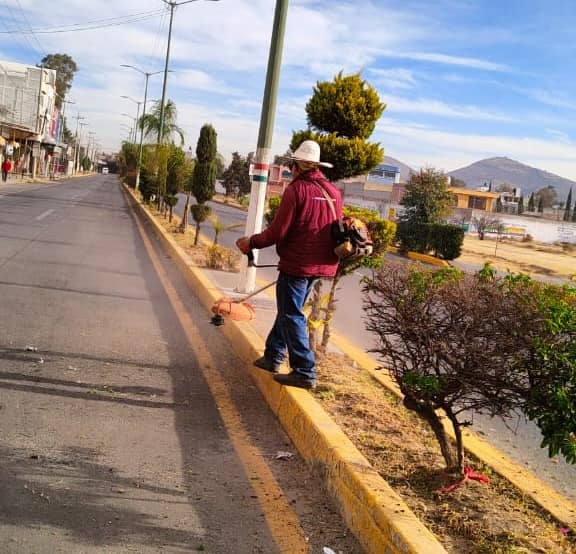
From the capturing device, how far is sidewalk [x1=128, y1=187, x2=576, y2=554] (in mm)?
3094

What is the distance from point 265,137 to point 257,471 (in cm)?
660

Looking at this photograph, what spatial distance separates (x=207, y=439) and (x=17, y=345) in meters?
2.56

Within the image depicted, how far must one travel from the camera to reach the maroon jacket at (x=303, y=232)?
16.8 feet

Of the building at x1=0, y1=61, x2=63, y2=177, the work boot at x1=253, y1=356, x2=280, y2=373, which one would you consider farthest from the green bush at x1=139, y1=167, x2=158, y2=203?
the building at x1=0, y1=61, x2=63, y2=177

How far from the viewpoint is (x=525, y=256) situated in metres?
38.9

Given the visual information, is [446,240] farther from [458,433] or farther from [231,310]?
[458,433]

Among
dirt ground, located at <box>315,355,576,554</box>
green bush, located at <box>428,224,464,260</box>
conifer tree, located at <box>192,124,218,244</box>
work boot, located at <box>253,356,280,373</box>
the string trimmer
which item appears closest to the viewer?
dirt ground, located at <box>315,355,576,554</box>

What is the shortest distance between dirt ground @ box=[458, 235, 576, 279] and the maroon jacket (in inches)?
768

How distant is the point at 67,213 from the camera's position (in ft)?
84.7

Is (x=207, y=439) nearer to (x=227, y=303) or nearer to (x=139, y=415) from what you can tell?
(x=139, y=415)

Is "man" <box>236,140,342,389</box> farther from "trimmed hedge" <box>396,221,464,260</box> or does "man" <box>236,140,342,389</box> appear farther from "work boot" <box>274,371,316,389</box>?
"trimmed hedge" <box>396,221,464,260</box>

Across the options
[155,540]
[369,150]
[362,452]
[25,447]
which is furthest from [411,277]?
[369,150]

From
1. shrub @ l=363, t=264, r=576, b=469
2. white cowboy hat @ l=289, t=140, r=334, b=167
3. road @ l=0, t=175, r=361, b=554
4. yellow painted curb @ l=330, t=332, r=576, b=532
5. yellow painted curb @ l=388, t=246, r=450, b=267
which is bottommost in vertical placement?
yellow painted curb @ l=388, t=246, r=450, b=267

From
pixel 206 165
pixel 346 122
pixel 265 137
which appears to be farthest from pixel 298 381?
pixel 206 165
